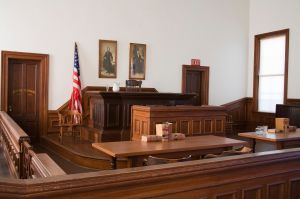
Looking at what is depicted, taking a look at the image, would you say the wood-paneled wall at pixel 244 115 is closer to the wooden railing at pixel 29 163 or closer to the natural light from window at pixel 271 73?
the natural light from window at pixel 271 73

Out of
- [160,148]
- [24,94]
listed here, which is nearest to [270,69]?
[24,94]

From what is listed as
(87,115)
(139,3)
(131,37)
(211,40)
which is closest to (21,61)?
(87,115)

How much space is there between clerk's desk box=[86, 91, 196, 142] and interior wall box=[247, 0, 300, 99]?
4573mm

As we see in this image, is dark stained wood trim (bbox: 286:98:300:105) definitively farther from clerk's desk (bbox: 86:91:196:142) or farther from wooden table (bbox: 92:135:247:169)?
wooden table (bbox: 92:135:247:169)

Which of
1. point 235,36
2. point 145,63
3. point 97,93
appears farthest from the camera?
point 235,36

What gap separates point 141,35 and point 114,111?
3.12 m

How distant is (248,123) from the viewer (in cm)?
1107

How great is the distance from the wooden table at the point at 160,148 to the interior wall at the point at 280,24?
21.0ft

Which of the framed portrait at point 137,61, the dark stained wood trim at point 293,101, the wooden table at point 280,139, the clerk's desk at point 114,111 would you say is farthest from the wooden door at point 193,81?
the wooden table at point 280,139

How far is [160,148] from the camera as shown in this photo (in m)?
3.55

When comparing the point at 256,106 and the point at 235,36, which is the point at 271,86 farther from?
the point at 235,36

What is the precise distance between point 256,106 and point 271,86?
2.95 feet

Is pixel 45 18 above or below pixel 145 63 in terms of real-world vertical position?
above

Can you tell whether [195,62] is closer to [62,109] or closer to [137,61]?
[137,61]
